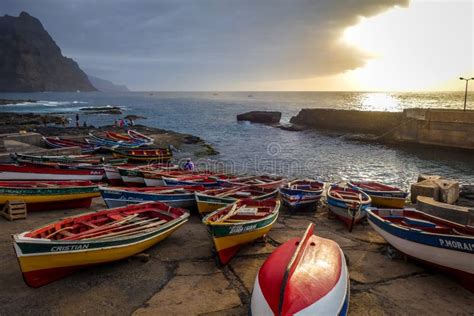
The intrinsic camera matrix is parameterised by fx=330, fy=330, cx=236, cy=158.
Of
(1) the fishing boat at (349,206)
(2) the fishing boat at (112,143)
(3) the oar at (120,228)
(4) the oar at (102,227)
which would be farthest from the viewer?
(2) the fishing boat at (112,143)

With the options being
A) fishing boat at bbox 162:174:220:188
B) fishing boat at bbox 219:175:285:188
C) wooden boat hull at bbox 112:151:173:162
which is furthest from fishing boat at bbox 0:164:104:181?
wooden boat hull at bbox 112:151:173:162

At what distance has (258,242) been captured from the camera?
10609mm

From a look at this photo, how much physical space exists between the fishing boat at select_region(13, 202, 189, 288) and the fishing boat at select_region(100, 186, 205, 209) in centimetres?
105

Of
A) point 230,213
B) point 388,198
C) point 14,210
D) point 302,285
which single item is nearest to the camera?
point 302,285

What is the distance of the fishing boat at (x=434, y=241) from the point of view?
7.64 metres

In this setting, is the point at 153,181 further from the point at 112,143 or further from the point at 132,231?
the point at 112,143

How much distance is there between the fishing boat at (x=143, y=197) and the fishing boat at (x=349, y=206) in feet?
18.8

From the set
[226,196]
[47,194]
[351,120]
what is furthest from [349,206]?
[351,120]

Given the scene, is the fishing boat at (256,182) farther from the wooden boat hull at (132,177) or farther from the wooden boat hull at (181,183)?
the wooden boat hull at (132,177)

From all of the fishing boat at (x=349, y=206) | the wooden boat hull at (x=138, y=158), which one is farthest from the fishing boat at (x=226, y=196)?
the wooden boat hull at (x=138, y=158)

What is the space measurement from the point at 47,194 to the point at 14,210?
1.26 metres

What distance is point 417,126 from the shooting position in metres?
45.1

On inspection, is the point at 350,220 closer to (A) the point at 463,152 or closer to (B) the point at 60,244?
(B) the point at 60,244

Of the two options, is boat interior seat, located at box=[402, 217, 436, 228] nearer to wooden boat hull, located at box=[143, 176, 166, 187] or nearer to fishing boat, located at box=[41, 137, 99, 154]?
wooden boat hull, located at box=[143, 176, 166, 187]
